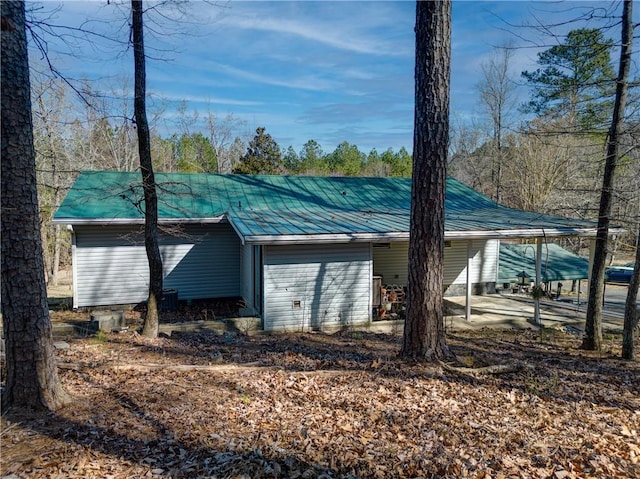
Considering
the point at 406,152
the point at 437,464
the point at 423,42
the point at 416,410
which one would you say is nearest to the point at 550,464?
the point at 437,464

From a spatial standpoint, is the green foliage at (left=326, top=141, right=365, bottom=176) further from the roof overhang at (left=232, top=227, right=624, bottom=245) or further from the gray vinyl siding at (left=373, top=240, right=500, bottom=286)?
the roof overhang at (left=232, top=227, right=624, bottom=245)

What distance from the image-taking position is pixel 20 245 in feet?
12.4

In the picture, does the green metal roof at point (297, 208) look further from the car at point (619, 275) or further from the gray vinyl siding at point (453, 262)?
the car at point (619, 275)

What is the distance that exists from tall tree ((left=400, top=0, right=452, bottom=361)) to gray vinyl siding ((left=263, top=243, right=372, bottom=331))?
5.30 meters

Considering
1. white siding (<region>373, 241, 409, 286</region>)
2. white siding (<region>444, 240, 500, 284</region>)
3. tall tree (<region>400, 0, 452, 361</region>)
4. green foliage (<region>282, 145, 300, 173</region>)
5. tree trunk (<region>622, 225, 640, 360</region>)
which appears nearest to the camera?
tall tree (<region>400, 0, 452, 361</region>)

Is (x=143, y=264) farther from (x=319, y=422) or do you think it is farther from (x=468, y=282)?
(x=319, y=422)

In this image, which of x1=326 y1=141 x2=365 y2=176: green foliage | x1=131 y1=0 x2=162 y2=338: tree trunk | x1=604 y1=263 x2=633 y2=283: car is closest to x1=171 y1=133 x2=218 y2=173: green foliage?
x1=326 y1=141 x2=365 y2=176: green foliage

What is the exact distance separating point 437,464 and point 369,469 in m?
0.55

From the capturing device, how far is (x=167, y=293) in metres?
12.5

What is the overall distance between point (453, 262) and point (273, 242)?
8.06 metres

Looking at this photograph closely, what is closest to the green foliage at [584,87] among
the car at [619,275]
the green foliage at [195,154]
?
the car at [619,275]

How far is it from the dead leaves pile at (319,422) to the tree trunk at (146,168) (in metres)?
1.79

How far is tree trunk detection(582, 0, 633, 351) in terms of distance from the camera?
839 cm

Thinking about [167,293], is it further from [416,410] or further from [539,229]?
[539,229]
